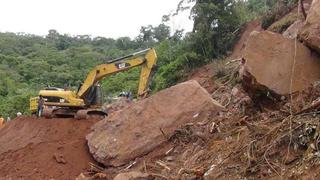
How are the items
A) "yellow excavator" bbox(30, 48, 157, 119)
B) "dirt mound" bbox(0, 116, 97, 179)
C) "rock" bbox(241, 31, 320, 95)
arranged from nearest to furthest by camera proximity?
"rock" bbox(241, 31, 320, 95) → "dirt mound" bbox(0, 116, 97, 179) → "yellow excavator" bbox(30, 48, 157, 119)

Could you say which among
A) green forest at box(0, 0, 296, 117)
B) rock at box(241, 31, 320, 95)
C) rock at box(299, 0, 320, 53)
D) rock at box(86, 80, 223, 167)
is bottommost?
green forest at box(0, 0, 296, 117)

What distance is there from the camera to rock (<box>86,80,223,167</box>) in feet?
30.3

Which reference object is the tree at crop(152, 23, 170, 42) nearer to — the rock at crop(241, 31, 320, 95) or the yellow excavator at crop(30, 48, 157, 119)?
the yellow excavator at crop(30, 48, 157, 119)

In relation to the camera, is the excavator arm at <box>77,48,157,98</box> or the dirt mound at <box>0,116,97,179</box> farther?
the excavator arm at <box>77,48,157,98</box>

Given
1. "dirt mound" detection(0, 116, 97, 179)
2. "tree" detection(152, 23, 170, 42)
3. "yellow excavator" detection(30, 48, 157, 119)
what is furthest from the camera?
"tree" detection(152, 23, 170, 42)

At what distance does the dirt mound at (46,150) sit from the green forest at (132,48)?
35.3 feet

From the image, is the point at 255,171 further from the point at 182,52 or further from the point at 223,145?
the point at 182,52

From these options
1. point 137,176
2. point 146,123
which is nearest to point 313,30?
point 137,176

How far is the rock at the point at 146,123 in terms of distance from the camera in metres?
9.25

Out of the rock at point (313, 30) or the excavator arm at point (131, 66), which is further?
the excavator arm at point (131, 66)

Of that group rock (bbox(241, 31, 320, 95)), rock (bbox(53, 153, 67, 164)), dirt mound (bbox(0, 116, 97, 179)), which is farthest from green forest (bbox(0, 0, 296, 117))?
rock (bbox(241, 31, 320, 95))

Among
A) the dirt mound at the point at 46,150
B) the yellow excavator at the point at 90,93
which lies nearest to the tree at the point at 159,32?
the yellow excavator at the point at 90,93

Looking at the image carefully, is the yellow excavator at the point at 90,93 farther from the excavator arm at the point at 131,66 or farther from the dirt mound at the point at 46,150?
the dirt mound at the point at 46,150

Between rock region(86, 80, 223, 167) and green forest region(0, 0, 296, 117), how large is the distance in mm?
11553
